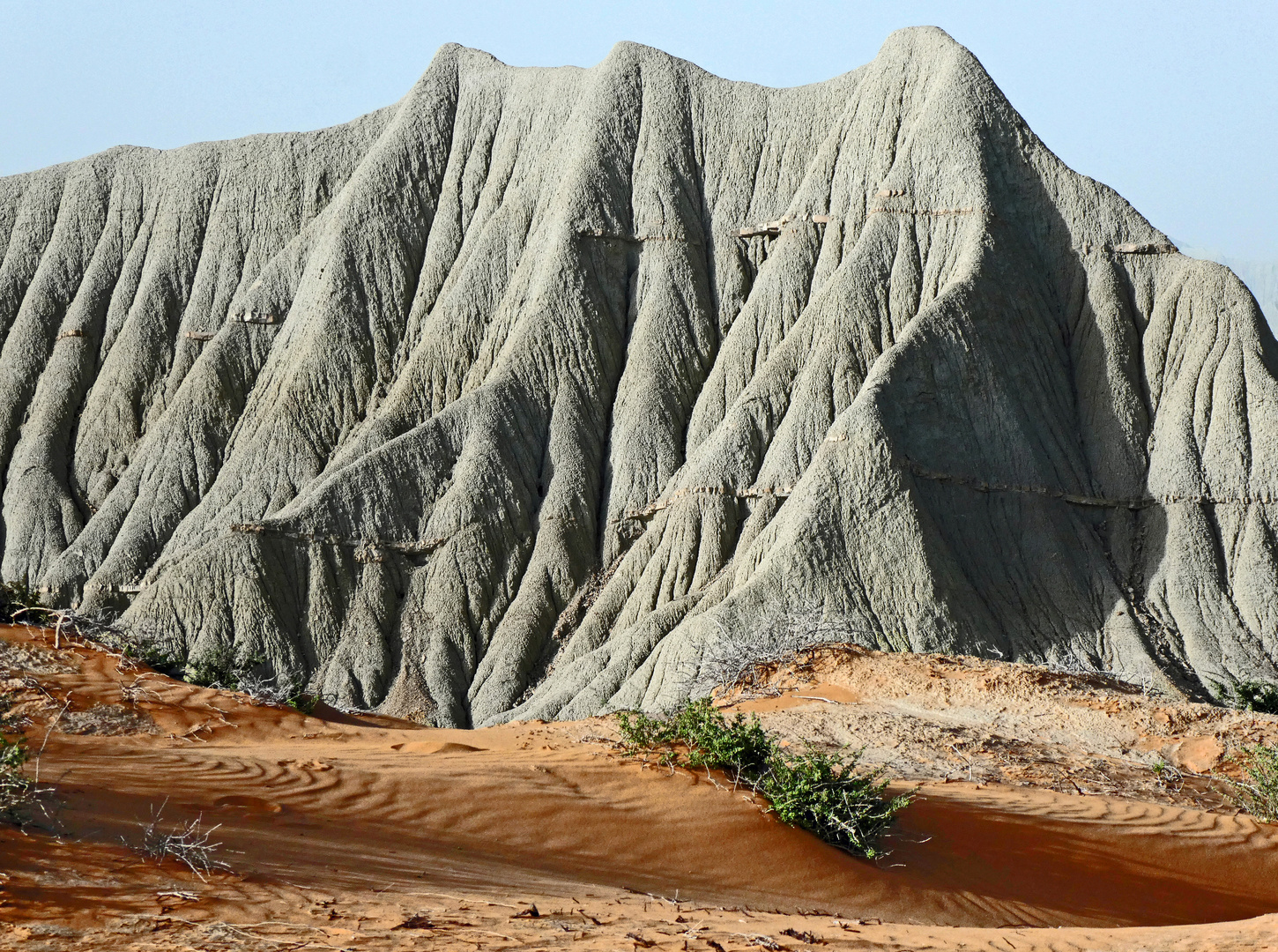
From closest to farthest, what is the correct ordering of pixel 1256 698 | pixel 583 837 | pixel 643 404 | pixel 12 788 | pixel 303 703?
pixel 12 788 → pixel 583 837 → pixel 303 703 → pixel 1256 698 → pixel 643 404

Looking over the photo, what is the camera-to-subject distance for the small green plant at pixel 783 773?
987cm

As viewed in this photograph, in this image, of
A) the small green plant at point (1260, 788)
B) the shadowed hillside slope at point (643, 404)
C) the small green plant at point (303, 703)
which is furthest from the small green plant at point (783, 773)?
the shadowed hillside slope at point (643, 404)

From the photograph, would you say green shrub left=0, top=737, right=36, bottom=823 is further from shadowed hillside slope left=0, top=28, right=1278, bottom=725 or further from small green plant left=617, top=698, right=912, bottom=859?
shadowed hillside slope left=0, top=28, right=1278, bottom=725

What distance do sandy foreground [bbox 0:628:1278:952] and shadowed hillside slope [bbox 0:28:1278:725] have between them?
12.5 meters

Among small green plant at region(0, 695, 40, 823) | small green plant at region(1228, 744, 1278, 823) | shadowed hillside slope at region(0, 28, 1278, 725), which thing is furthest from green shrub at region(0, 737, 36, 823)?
shadowed hillside slope at region(0, 28, 1278, 725)

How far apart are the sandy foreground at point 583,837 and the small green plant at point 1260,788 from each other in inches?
8.4

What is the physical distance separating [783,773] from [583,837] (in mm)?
1878

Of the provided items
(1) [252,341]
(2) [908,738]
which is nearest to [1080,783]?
(2) [908,738]

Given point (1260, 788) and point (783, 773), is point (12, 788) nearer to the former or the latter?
point (783, 773)

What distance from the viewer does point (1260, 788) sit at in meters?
12.2

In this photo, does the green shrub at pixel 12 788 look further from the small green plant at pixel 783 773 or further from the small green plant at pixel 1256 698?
the small green plant at pixel 1256 698

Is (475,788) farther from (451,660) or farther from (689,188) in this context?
(689,188)

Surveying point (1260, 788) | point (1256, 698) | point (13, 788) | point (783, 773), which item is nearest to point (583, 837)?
point (783, 773)

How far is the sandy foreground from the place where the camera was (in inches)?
253
